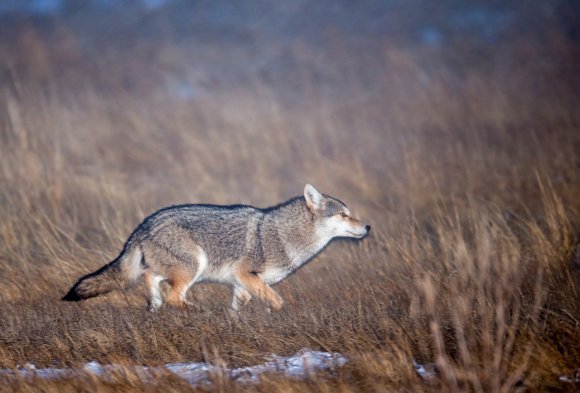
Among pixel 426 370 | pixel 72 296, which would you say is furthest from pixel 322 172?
pixel 426 370

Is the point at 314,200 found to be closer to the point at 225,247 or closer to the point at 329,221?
the point at 329,221

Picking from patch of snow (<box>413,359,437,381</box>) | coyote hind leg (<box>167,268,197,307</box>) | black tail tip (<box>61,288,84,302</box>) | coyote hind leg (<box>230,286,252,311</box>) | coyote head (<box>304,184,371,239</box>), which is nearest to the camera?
patch of snow (<box>413,359,437,381</box>)

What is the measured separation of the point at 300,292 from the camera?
26.8ft

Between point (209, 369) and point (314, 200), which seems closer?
point (209, 369)

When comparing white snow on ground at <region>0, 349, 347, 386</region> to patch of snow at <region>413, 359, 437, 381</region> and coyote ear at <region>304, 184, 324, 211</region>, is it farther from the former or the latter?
coyote ear at <region>304, 184, 324, 211</region>

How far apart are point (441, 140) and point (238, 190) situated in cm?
551

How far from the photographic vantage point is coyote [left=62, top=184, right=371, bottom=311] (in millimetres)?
7586

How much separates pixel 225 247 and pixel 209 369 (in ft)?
8.04

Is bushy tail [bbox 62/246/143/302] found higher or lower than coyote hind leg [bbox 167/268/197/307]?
higher

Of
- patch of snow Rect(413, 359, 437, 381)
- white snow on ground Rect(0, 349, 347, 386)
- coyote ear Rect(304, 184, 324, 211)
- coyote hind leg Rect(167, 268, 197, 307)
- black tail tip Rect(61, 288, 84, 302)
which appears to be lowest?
patch of snow Rect(413, 359, 437, 381)

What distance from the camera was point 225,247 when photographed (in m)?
7.98

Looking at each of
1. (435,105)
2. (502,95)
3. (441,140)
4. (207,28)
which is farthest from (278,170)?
(207,28)

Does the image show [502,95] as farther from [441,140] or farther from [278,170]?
[278,170]

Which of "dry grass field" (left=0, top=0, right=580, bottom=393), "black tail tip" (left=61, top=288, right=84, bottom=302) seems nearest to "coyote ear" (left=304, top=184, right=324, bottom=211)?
"dry grass field" (left=0, top=0, right=580, bottom=393)
